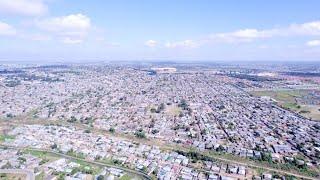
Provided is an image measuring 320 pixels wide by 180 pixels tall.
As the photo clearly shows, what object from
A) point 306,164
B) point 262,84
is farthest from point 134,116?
point 262,84

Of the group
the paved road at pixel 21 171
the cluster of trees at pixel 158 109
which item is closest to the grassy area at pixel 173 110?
the cluster of trees at pixel 158 109

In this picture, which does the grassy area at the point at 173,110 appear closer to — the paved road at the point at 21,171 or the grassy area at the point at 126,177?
the grassy area at the point at 126,177

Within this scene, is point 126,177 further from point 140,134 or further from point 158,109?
point 158,109

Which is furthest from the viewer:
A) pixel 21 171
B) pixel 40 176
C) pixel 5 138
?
pixel 5 138

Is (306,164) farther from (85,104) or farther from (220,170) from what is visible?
(85,104)

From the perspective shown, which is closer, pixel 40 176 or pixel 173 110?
pixel 40 176

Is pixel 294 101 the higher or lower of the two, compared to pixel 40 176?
higher

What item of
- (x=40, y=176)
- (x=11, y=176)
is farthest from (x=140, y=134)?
(x=11, y=176)

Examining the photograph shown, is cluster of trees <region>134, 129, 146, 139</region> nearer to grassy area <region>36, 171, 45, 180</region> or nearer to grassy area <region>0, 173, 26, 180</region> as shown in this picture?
grassy area <region>36, 171, 45, 180</region>
